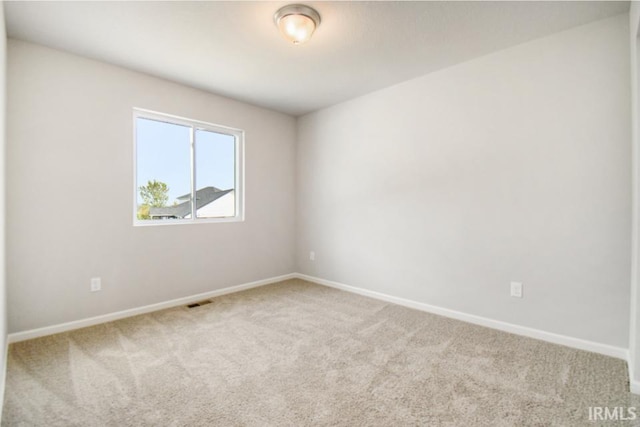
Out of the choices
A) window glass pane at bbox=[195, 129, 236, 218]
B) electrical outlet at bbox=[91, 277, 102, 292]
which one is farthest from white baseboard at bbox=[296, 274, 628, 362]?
electrical outlet at bbox=[91, 277, 102, 292]

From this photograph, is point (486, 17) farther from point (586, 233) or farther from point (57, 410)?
point (57, 410)

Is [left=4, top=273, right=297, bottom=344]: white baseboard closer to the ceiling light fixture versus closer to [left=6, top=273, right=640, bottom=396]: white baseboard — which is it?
[left=6, top=273, right=640, bottom=396]: white baseboard

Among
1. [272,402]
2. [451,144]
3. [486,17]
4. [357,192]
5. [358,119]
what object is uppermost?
[486,17]

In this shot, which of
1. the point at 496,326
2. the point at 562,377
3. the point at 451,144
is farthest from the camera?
the point at 451,144

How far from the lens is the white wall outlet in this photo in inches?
103

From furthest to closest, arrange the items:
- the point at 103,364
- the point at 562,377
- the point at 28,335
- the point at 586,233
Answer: the point at 28,335 < the point at 586,233 < the point at 103,364 < the point at 562,377

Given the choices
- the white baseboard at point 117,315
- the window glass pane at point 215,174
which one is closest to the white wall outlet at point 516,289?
the white baseboard at point 117,315

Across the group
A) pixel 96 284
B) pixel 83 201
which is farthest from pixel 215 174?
pixel 96 284

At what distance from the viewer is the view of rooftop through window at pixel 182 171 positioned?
127 inches

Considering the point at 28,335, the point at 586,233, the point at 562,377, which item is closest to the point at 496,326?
the point at 562,377

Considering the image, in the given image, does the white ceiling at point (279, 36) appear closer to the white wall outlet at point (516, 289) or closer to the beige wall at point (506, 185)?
the beige wall at point (506, 185)

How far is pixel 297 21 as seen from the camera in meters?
2.14

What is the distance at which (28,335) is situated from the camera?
250 cm

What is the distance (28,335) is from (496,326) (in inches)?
157
